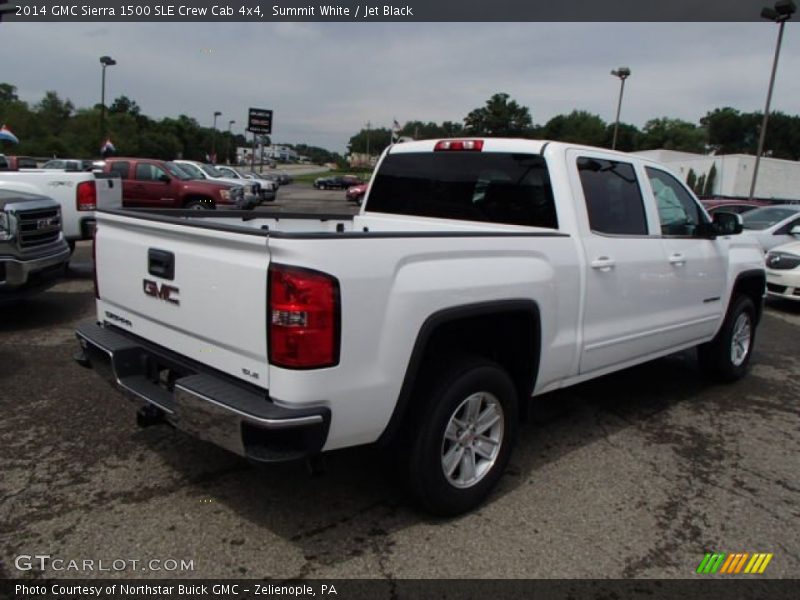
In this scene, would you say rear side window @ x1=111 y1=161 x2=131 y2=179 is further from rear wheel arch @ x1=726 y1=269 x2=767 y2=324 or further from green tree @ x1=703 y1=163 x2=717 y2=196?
green tree @ x1=703 y1=163 x2=717 y2=196

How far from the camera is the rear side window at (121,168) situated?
16172mm

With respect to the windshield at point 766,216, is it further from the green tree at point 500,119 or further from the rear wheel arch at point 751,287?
the green tree at point 500,119

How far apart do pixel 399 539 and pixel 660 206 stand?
10.1 feet

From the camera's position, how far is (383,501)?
3.22m

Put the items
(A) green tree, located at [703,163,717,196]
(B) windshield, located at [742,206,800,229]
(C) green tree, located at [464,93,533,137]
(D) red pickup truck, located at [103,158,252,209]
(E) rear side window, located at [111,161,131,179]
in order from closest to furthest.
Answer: (B) windshield, located at [742,206,800,229], (D) red pickup truck, located at [103,158,252,209], (E) rear side window, located at [111,161,131,179], (A) green tree, located at [703,163,717,196], (C) green tree, located at [464,93,533,137]

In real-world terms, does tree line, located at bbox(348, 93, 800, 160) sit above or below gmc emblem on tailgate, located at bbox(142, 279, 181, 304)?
above

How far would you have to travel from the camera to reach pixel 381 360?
Answer: 2.59 metres

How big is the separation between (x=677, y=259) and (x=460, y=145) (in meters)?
1.74

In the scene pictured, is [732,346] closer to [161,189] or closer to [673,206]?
[673,206]

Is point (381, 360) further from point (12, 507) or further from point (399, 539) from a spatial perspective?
point (12, 507)

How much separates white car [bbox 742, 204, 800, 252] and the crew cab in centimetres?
1073

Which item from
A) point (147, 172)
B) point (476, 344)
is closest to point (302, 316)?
point (476, 344)

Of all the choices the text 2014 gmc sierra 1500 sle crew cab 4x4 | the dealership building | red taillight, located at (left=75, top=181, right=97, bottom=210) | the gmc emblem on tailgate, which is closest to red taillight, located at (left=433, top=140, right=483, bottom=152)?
the text 2014 gmc sierra 1500 sle crew cab 4x4

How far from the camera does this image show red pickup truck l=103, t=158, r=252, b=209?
16047 mm
